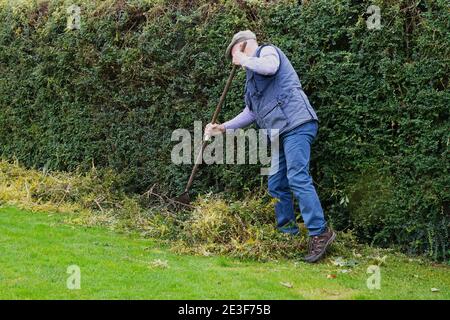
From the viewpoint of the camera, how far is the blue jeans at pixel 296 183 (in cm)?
604

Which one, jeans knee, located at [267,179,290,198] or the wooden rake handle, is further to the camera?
the wooden rake handle

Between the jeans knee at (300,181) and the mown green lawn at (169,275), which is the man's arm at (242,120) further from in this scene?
the mown green lawn at (169,275)

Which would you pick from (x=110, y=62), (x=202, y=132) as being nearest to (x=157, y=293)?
(x=202, y=132)

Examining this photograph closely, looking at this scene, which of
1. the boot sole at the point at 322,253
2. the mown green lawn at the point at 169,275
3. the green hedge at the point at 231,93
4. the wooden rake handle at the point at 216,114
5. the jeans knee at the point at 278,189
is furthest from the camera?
the wooden rake handle at the point at 216,114

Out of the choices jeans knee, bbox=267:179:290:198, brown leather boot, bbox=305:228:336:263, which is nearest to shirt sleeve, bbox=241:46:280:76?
jeans knee, bbox=267:179:290:198

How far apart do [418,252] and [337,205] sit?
94 centimetres

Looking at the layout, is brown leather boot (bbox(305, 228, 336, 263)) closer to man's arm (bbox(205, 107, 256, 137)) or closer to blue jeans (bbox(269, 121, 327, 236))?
blue jeans (bbox(269, 121, 327, 236))

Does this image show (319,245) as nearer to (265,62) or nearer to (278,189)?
(278,189)

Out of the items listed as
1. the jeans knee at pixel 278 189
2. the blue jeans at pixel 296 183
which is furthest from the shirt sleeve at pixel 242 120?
the jeans knee at pixel 278 189

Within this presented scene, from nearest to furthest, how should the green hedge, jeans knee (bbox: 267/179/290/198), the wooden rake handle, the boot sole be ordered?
the boot sole
the green hedge
jeans knee (bbox: 267/179/290/198)
the wooden rake handle

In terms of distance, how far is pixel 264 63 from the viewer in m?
6.08

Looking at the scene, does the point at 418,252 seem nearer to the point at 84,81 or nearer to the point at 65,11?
the point at 84,81

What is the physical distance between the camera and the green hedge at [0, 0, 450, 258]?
245 inches

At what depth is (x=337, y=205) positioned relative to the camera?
6.82 metres
